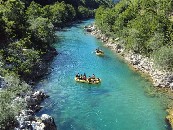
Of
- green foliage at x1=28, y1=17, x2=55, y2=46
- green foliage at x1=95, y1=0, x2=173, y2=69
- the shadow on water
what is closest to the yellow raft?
green foliage at x1=95, y1=0, x2=173, y2=69

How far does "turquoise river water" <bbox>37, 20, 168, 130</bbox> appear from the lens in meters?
46.9

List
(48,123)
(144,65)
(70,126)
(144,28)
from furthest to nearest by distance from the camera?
(144,28), (144,65), (70,126), (48,123)

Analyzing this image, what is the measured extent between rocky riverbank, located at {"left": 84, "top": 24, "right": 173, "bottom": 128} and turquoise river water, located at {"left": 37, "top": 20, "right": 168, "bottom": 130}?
7.12ft

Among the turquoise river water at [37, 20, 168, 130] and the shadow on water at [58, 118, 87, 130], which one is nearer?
the shadow on water at [58, 118, 87, 130]

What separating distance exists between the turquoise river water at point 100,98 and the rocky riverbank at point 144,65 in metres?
2.17

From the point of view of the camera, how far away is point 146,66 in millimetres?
73562

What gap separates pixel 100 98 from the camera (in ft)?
184

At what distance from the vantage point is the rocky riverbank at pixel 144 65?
62.1 meters

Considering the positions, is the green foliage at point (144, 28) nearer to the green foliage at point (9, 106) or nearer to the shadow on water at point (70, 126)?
the shadow on water at point (70, 126)

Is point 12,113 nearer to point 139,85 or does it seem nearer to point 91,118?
point 91,118

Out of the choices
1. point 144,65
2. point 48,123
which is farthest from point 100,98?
point 144,65

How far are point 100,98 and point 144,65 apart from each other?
2191cm

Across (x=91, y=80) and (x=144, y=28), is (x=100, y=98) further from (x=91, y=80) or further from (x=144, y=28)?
(x=144, y=28)

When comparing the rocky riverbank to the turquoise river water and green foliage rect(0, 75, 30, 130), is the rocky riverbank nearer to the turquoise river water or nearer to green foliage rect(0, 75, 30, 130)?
the turquoise river water
